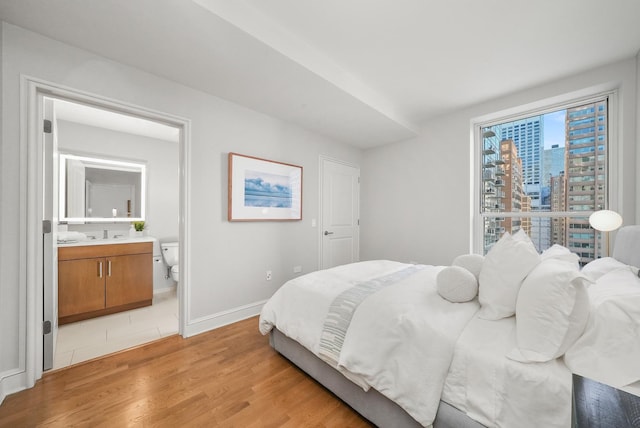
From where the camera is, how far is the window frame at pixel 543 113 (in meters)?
2.44

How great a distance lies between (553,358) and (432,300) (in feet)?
1.92

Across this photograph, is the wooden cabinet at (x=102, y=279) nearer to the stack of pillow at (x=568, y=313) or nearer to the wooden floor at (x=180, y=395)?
the wooden floor at (x=180, y=395)

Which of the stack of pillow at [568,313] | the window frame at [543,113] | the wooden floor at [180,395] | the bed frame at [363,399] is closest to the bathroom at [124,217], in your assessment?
the wooden floor at [180,395]

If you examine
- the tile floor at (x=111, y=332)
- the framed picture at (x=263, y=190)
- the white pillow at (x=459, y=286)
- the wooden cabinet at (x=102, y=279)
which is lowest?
the tile floor at (x=111, y=332)

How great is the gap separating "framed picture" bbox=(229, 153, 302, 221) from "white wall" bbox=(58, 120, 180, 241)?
5.39 ft

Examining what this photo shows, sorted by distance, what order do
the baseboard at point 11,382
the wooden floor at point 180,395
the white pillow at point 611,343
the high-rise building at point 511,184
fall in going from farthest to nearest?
the high-rise building at point 511,184, the baseboard at point 11,382, the wooden floor at point 180,395, the white pillow at point 611,343

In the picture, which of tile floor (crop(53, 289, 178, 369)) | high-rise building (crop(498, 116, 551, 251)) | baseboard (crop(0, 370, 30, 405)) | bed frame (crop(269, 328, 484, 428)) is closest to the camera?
bed frame (crop(269, 328, 484, 428))

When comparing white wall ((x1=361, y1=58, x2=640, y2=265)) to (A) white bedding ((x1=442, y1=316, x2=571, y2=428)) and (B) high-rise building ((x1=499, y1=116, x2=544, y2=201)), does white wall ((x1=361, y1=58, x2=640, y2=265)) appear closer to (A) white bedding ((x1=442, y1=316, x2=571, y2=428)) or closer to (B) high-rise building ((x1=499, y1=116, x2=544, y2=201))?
(B) high-rise building ((x1=499, y1=116, x2=544, y2=201))

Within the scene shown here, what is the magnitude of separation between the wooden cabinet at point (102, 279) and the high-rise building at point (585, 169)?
16.4 feet

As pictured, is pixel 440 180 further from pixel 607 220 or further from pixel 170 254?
pixel 170 254

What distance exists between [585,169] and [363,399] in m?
3.24

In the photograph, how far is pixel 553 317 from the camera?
1015mm

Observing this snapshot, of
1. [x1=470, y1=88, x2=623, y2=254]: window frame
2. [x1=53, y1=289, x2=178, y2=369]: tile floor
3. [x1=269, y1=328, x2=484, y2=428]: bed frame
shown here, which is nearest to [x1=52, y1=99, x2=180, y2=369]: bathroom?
[x1=53, y1=289, x2=178, y2=369]: tile floor

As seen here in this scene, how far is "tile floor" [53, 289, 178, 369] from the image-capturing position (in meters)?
2.14
